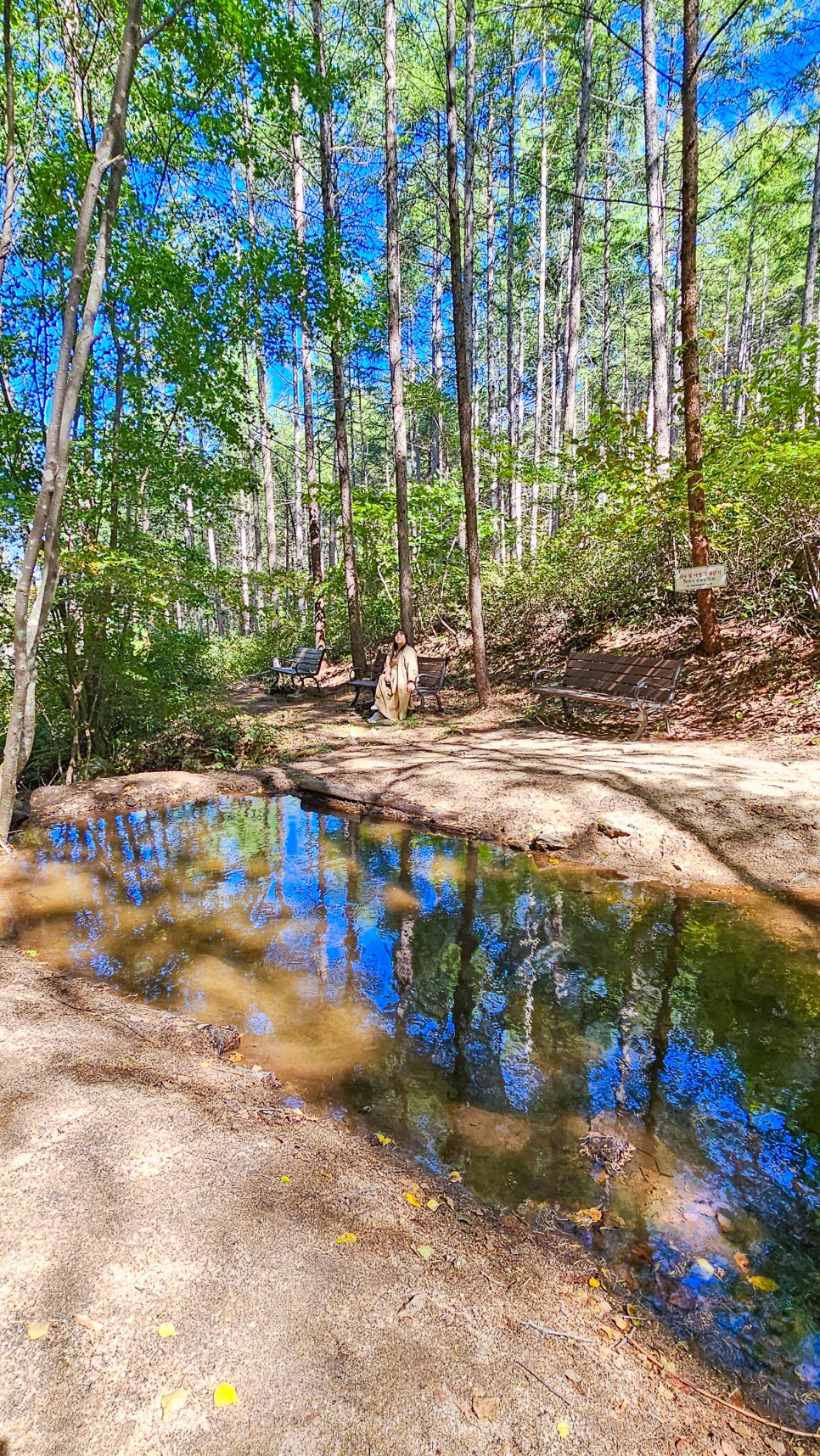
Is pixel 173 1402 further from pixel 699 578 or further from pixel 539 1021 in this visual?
pixel 699 578

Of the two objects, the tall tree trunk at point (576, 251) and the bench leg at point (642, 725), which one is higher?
the tall tree trunk at point (576, 251)

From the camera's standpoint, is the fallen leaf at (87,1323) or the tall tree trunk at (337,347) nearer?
the fallen leaf at (87,1323)

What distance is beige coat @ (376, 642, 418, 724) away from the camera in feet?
33.9

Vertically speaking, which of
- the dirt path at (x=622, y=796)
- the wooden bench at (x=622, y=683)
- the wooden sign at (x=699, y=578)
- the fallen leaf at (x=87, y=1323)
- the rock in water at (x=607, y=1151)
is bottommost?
the rock in water at (x=607, y=1151)

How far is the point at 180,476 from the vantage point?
8289 millimetres

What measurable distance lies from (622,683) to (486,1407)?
7.80 m

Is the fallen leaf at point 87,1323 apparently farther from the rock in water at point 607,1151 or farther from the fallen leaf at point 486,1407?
the rock in water at point 607,1151

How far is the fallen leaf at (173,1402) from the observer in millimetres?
1440

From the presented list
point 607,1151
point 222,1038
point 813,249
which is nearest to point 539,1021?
point 607,1151

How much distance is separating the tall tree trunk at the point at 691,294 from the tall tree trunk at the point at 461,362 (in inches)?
110

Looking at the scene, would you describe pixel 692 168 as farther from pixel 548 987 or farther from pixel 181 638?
pixel 548 987

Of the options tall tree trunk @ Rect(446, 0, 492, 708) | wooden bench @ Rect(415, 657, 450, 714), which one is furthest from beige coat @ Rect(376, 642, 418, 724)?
tall tree trunk @ Rect(446, 0, 492, 708)

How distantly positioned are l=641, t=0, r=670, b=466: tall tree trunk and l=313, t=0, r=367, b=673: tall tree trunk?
565cm

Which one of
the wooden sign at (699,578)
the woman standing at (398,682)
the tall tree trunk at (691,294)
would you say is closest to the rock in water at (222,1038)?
the wooden sign at (699,578)
